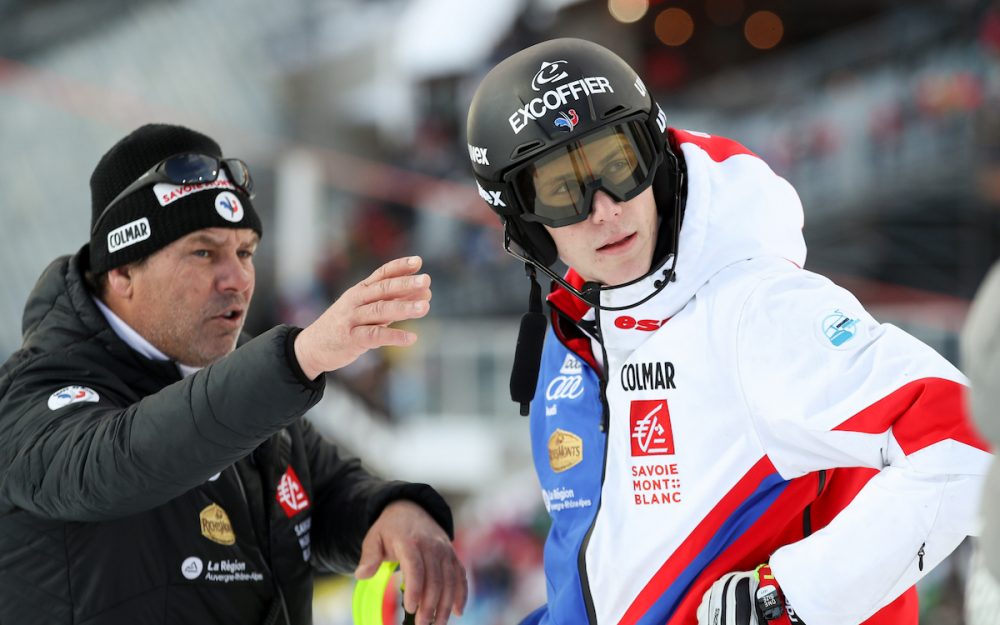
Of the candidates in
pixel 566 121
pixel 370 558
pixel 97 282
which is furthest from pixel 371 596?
pixel 566 121

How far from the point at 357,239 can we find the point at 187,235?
1048cm

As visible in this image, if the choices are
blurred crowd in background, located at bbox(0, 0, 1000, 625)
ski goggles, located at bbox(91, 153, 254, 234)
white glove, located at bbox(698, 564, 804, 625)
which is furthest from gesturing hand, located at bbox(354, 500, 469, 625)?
blurred crowd in background, located at bbox(0, 0, 1000, 625)

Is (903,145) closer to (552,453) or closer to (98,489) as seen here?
(552,453)

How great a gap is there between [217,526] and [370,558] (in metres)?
0.35

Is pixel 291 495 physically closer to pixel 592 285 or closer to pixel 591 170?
pixel 592 285

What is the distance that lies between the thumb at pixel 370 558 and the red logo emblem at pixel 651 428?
27.9 inches

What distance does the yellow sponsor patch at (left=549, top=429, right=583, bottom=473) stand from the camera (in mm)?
2260

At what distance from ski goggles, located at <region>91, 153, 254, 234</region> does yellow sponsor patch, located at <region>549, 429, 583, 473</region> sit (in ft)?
3.44

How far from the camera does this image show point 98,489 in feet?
6.49

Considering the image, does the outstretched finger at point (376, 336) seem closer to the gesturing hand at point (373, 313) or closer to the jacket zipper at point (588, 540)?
the gesturing hand at point (373, 313)

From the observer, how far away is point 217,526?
95.3 inches

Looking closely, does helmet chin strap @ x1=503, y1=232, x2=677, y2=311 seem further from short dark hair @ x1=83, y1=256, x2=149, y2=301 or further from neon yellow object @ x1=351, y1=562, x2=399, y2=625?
short dark hair @ x1=83, y1=256, x2=149, y2=301

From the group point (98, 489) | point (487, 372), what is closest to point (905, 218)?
point (487, 372)

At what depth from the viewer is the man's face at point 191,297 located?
8.30 feet
